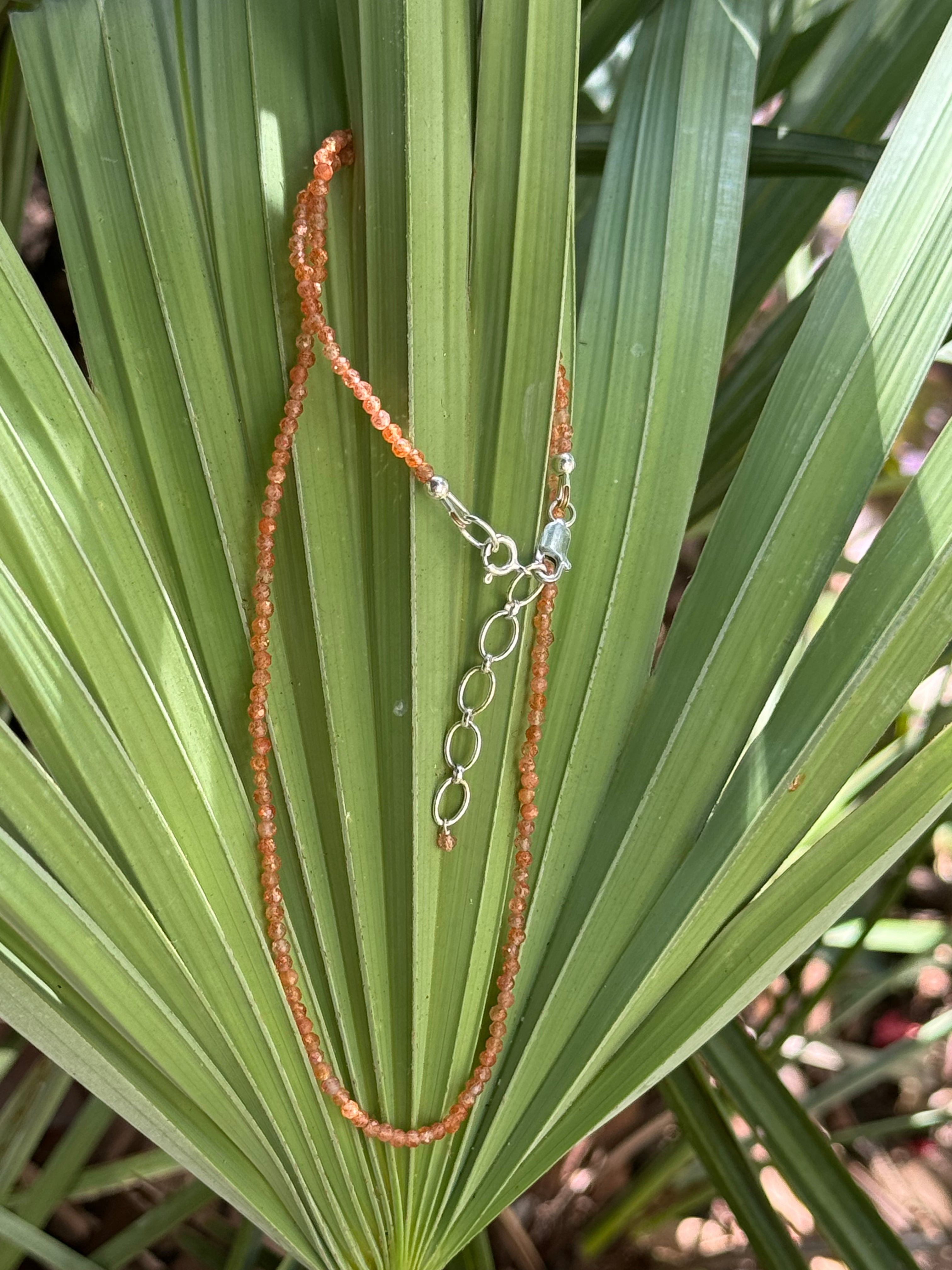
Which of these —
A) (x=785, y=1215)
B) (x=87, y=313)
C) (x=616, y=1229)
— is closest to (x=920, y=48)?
(x=87, y=313)

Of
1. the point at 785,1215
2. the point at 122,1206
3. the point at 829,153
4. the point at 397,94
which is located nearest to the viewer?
the point at 397,94

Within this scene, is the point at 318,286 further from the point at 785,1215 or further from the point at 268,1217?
the point at 785,1215

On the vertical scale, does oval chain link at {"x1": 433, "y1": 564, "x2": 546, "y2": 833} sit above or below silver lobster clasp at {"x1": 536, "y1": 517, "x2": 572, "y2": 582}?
below

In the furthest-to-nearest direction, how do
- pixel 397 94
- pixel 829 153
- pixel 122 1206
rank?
pixel 122 1206, pixel 829 153, pixel 397 94

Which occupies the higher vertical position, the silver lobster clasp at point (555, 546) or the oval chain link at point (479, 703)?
the silver lobster clasp at point (555, 546)
